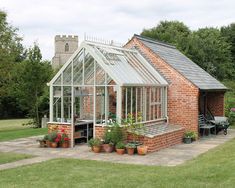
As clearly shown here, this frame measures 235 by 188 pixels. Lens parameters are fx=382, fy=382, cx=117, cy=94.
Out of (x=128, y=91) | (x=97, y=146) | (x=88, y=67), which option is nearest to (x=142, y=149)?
(x=97, y=146)

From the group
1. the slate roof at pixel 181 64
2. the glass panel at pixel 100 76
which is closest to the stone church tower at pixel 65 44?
the slate roof at pixel 181 64

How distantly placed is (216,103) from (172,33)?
26741 mm

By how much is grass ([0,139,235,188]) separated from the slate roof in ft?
23.9

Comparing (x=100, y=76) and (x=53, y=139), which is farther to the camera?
(x=100, y=76)

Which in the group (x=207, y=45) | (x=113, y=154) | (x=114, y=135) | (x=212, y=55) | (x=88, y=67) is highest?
(x=207, y=45)

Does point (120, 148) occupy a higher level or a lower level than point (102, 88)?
lower

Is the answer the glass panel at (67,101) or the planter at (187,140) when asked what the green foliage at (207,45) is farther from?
the glass panel at (67,101)

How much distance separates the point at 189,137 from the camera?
1623 centimetres

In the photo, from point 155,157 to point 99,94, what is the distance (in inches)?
172

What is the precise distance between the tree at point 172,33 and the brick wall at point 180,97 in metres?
24.1

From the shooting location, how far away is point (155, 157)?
40.9 ft

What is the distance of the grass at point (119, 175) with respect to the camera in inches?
327

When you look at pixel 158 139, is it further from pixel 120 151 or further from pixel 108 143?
pixel 108 143

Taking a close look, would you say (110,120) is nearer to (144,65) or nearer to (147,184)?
(144,65)
